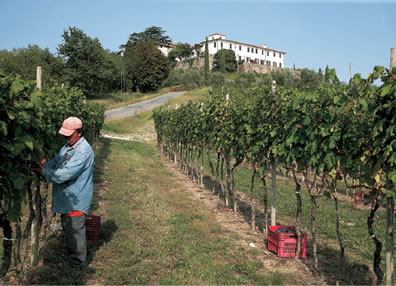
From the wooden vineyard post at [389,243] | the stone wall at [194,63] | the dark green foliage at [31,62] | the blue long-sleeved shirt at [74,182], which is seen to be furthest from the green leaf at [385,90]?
the stone wall at [194,63]

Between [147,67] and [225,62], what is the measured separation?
16.8 m

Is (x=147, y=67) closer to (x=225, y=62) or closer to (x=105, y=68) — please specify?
(x=105, y=68)

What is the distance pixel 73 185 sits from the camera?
4398 millimetres

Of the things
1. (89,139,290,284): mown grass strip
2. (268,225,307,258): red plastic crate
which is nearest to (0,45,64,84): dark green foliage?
(89,139,290,284): mown grass strip

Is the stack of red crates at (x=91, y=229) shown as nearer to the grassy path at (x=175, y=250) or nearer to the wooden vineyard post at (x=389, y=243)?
the grassy path at (x=175, y=250)

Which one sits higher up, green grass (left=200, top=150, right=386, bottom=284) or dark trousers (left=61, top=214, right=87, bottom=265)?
dark trousers (left=61, top=214, right=87, bottom=265)

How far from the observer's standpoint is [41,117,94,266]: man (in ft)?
14.3

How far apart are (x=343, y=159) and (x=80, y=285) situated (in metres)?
3.61

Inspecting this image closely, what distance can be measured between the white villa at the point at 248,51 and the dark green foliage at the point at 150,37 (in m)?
10.6

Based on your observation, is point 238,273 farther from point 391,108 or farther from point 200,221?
point 391,108

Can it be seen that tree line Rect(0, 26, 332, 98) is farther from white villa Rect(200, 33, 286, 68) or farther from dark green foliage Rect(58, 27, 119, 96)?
white villa Rect(200, 33, 286, 68)

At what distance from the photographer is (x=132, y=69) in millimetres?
61969

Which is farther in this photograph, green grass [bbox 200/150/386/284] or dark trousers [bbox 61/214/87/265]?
green grass [bbox 200/150/386/284]

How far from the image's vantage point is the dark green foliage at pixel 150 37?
8626 centimetres
